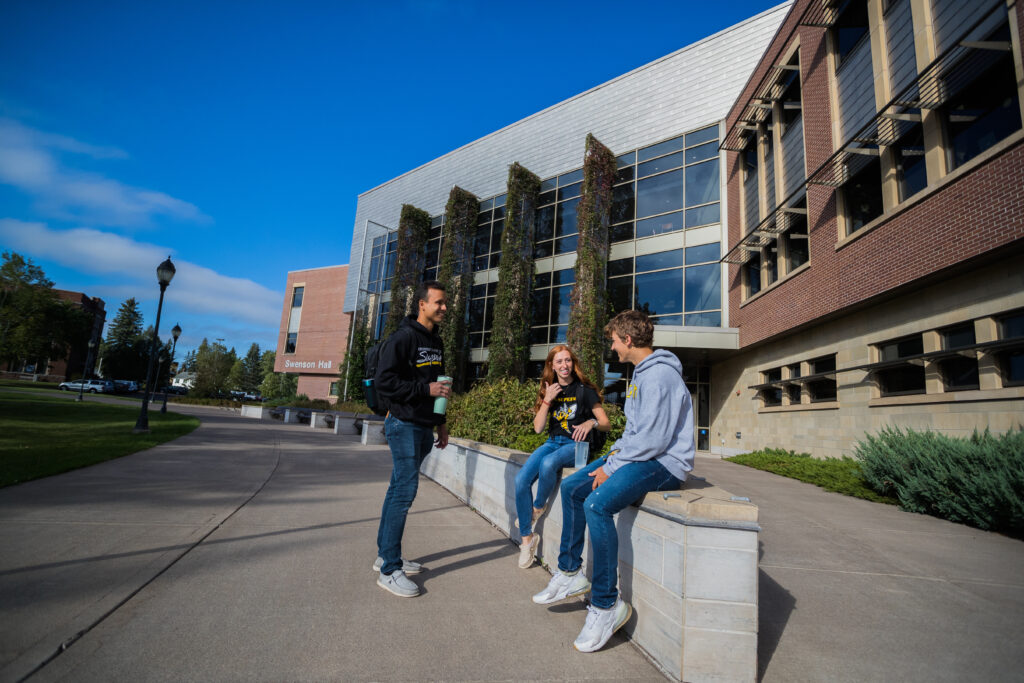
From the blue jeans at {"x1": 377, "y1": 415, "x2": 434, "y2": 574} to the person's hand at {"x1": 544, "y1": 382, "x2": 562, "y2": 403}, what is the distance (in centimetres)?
117

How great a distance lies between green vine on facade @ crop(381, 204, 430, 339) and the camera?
28.5 m

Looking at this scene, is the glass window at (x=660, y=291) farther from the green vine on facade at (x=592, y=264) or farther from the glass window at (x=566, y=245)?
the glass window at (x=566, y=245)

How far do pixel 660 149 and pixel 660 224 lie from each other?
3.25 meters

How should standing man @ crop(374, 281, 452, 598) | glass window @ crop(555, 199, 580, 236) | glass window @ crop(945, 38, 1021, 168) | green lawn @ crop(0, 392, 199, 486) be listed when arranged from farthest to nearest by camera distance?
glass window @ crop(555, 199, 580, 236)
glass window @ crop(945, 38, 1021, 168)
green lawn @ crop(0, 392, 199, 486)
standing man @ crop(374, 281, 452, 598)

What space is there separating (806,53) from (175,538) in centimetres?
1780

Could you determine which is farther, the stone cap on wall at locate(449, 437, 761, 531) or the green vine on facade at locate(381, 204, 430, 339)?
the green vine on facade at locate(381, 204, 430, 339)

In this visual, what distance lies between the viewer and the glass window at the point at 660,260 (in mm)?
18750

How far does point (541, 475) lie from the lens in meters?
4.03

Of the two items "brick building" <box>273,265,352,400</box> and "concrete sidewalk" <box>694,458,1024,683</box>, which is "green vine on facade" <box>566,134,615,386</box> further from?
"brick building" <box>273,265,352,400</box>

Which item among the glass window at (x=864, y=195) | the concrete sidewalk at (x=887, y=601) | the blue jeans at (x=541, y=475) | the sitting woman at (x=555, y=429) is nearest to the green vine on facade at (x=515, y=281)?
the glass window at (x=864, y=195)

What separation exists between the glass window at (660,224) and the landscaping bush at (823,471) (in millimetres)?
9404

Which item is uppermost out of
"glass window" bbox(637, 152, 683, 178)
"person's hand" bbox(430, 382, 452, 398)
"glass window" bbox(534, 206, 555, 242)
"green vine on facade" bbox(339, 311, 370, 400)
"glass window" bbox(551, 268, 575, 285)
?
"glass window" bbox(637, 152, 683, 178)

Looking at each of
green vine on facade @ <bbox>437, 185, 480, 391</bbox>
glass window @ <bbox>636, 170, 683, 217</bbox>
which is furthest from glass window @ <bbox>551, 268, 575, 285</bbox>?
green vine on facade @ <bbox>437, 185, 480, 391</bbox>

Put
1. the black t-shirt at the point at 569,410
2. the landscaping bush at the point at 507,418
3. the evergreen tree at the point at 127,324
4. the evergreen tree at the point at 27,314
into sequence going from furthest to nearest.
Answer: the evergreen tree at the point at 127,324 → the evergreen tree at the point at 27,314 → the landscaping bush at the point at 507,418 → the black t-shirt at the point at 569,410
